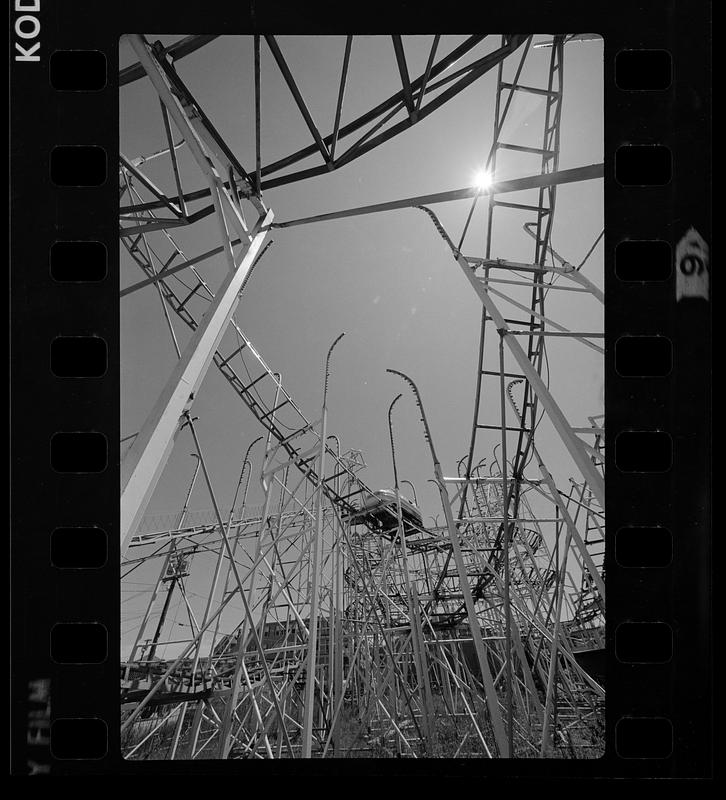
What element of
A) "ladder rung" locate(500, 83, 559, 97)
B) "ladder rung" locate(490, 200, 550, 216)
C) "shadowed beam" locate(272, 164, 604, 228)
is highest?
"ladder rung" locate(500, 83, 559, 97)

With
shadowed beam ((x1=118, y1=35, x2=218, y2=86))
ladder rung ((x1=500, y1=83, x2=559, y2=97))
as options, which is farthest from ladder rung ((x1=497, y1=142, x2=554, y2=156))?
shadowed beam ((x1=118, y1=35, x2=218, y2=86))

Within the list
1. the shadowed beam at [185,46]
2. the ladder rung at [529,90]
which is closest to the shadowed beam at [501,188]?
the shadowed beam at [185,46]

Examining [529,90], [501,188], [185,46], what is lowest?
[501,188]

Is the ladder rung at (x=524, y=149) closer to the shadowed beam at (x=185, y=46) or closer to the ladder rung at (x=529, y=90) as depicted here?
the ladder rung at (x=529, y=90)

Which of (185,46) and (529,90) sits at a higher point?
(529,90)

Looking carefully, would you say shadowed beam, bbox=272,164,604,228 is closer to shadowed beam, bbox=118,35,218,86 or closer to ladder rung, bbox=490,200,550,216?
shadowed beam, bbox=118,35,218,86

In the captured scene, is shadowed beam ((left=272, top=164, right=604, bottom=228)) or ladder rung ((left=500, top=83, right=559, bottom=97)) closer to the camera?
shadowed beam ((left=272, top=164, right=604, bottom=228))

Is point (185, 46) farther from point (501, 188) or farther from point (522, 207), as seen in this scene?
point (522, 207)

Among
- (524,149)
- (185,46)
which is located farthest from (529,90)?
(185,46)

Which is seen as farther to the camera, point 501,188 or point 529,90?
point 529,90
